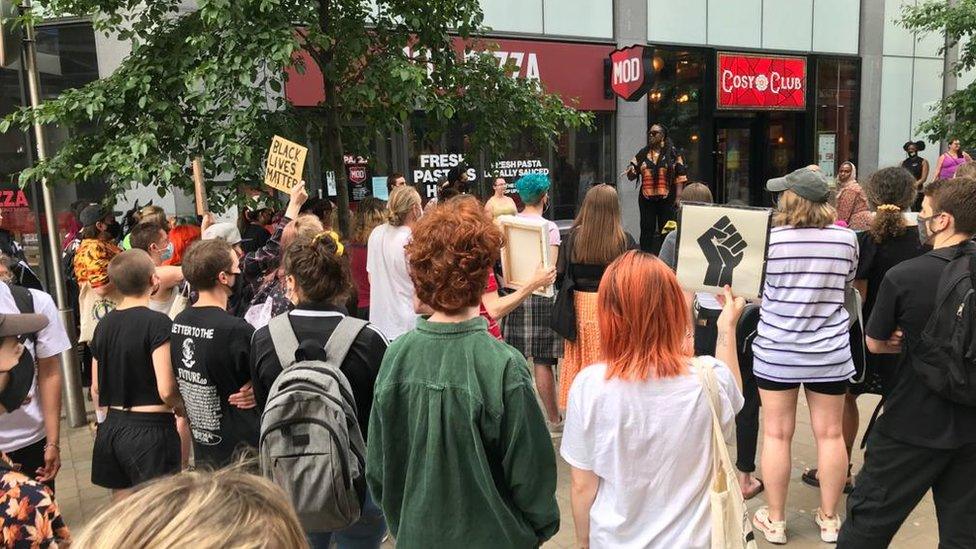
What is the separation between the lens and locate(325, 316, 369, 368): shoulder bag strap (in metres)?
2.69

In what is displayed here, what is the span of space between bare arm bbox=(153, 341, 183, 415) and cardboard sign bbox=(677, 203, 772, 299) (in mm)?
2372

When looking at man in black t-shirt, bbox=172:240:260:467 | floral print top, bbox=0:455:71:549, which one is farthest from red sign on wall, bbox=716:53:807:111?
floral print top, bbox=0:455:71:549

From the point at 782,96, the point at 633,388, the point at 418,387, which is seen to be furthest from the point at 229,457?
the point at 782,96

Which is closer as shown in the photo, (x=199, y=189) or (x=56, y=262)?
(x=199, y=189)

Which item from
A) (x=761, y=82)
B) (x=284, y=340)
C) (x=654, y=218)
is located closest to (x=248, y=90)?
(x=284, y=340)

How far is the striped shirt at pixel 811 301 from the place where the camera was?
3490mm

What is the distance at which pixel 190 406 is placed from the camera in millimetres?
3273

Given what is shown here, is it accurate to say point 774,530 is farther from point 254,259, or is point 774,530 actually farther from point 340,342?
point 254,259

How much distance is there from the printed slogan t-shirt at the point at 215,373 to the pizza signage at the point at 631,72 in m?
9.71

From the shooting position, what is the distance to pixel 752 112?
1494cm

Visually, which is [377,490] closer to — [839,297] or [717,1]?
[839,297]

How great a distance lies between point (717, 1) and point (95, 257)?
1227 centimetres

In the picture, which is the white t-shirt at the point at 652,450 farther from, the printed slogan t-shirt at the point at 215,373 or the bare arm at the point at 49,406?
the bare arm at the point at 49,406

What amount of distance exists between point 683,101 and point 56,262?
37.0 feet
